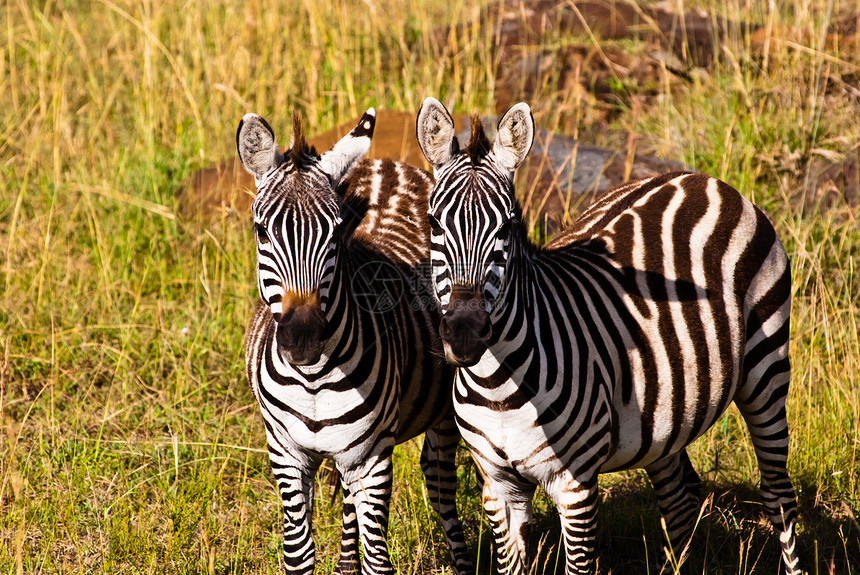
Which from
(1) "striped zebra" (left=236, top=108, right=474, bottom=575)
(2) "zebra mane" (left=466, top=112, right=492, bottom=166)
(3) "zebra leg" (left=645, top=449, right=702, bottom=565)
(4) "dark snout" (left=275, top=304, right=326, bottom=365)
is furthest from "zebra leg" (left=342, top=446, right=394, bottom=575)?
(3) "zebra leg" (left=645, top=449, right=702, bottom=565)

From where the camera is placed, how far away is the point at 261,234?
3297mm

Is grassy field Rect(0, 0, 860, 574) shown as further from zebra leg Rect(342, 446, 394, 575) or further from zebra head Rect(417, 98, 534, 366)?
zebra head Rect(417, 98, 534, 366)

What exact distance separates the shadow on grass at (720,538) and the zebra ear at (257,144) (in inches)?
91.7

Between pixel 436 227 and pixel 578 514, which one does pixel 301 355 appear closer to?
pixel 436 227

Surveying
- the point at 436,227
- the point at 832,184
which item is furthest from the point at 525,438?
the point at 832,184

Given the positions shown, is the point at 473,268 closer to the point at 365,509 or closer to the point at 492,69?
the point at 365,509

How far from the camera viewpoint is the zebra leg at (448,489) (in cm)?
446

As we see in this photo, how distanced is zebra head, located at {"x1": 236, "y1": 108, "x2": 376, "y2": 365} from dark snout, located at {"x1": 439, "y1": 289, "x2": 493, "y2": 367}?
21.5 inches

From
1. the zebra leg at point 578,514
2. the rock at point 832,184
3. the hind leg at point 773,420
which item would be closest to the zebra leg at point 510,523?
the zebra leg at point 578,514

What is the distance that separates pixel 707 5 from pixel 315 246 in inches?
334

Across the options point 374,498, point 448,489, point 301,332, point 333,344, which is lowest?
point 448,489

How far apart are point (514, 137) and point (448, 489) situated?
81.3 inches

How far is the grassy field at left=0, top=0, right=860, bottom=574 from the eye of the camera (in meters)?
4.55

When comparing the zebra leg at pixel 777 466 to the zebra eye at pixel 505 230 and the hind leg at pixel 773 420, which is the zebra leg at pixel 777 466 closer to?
the hind leg at pixel 773 420
